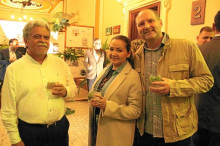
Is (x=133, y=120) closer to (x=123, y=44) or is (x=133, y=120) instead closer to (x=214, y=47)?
(x=123, y=44)

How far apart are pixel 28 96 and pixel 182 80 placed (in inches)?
40.6

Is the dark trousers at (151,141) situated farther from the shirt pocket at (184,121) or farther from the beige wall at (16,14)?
the beige wall at (16,14)

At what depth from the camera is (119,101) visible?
143 centimetres

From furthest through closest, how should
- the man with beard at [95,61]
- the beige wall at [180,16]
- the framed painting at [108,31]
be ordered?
1. the framed painting at [108,31]
2. the man with beard at [95,61]
3. the beige wall at [180,16]

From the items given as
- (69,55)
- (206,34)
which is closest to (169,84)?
(206,34)

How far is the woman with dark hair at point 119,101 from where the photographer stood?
138 centimetres

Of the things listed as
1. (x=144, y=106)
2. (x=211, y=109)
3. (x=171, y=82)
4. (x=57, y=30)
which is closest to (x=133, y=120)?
(x=144, y=106)

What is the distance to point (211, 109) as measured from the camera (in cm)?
163

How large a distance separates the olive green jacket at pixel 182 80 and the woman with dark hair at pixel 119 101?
206mm

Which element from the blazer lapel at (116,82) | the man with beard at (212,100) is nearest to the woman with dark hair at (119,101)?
the blazer lapel at (116,82)

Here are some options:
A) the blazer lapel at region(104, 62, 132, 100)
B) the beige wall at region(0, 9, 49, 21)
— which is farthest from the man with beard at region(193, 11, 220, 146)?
the beige wall at region(0, 9, 49, 21)

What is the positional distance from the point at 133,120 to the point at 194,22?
2.34m

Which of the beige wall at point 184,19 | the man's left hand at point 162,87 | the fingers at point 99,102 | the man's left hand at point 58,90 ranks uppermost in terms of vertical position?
the beige wall at point 184,19

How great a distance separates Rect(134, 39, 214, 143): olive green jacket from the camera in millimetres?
1299
